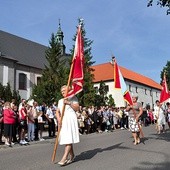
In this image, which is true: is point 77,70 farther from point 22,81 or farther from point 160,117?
point 22,81

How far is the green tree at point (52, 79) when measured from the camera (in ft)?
133

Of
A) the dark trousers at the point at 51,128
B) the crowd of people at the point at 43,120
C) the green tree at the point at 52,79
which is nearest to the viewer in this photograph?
the crowd of people at the point at 43,120

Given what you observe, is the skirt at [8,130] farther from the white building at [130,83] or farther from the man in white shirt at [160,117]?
the white building at [130,83]

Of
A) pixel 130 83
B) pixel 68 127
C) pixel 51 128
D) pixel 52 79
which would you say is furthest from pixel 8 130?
pixel 130 83

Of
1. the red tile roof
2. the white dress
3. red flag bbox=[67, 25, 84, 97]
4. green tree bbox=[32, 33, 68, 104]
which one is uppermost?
the red tile roof

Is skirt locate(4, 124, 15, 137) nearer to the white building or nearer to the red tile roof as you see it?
the white building

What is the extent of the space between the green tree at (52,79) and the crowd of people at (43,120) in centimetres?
1508

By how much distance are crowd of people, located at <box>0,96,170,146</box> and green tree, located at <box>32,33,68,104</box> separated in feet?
49.5

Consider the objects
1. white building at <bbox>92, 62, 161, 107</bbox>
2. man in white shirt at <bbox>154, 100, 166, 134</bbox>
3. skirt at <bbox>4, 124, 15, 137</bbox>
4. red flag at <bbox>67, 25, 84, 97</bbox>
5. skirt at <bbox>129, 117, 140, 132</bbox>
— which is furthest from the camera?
white building at <bbox>92, 62, 161, 107</bbox>

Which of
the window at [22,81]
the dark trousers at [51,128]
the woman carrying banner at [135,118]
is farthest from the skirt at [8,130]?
the window at [22,81]

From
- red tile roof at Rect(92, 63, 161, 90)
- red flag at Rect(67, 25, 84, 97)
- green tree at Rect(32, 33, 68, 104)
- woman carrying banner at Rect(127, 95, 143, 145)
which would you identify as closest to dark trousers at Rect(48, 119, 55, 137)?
woman carrying banner at Rect(127, 95, 143, 145)

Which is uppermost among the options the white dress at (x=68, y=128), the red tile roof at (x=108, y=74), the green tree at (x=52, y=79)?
the red tile roof at (x=108, y=74)

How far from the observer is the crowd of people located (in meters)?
13.4

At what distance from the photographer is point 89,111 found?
22.0 metres
